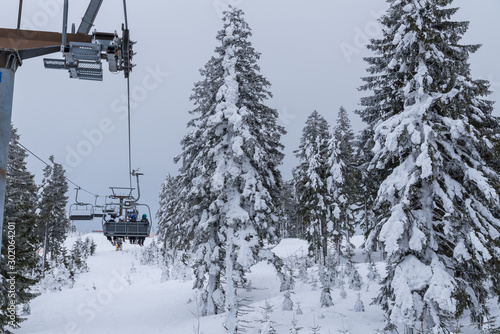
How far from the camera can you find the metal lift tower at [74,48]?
20.5ft

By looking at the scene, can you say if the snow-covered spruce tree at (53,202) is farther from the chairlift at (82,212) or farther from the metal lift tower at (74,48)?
the metal lift tower at (74,48)

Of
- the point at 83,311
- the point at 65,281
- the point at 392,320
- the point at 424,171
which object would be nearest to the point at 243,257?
the point at 392,320

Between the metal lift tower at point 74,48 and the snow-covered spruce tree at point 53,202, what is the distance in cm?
3620

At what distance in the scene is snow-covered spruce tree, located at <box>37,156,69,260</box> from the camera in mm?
40562

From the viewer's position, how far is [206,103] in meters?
19.0

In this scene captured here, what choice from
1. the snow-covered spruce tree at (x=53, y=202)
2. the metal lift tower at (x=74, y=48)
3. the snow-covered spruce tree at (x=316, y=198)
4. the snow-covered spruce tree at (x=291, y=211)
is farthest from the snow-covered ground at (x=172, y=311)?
the snow-covered spruce tree at (x=291, y=211)

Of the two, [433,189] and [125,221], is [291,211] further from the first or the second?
[433,189]

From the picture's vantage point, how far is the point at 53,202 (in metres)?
42.3

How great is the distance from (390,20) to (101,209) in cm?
1581

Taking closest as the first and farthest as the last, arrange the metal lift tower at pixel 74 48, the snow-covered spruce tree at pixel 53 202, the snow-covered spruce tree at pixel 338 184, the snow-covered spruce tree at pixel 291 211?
1. the metal lift tower at pixel 74 48
2. the snow-covered spruce tree at pixel 338 184
3. the snow-covered spruce tree at pixel 53 202
4. the snow-covered spruce tree at pixel 291 211

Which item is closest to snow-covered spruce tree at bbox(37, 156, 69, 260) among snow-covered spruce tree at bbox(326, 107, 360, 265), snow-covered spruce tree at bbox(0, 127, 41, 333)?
snow-covered spruce tree at bbox(0, 127, 41, 333)

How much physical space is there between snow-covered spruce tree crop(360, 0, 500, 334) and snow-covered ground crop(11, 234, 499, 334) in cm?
324

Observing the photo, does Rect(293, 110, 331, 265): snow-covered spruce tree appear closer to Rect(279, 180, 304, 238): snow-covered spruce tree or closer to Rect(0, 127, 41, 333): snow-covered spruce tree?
Rect(279, 180, 304, 238): snow-covered spruce tree

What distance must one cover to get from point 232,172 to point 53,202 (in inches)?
1367
